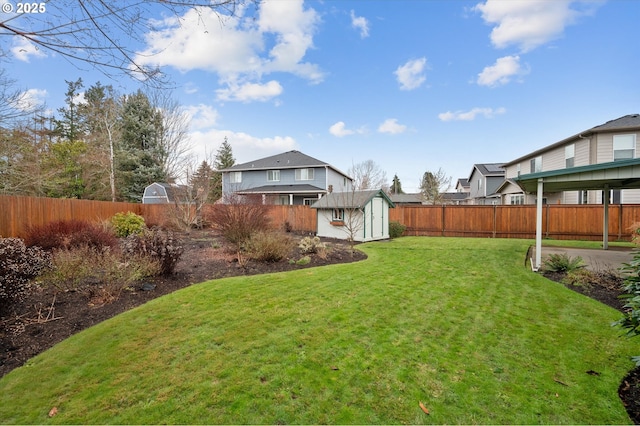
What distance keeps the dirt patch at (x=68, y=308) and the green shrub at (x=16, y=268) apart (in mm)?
388

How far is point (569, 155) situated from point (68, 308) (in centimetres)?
2239

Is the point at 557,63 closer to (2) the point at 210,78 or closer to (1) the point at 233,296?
(2) the point at 210,78

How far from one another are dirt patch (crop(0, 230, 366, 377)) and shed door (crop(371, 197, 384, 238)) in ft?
22.9

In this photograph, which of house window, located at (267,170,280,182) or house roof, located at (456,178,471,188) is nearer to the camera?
house window, located at (267,170,280,182)

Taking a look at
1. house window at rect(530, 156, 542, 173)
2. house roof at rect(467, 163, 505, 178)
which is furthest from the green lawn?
house roof at rect(467, 163, 505, 178)

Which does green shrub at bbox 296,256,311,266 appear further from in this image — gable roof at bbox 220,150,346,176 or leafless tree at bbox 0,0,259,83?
gable roof at bbox 220,150,346,176

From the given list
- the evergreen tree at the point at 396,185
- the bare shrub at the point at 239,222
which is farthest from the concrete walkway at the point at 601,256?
the evergreen tree at the point at 396,185

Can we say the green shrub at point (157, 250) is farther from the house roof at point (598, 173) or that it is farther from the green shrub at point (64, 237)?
the house roof at point (598, 173)

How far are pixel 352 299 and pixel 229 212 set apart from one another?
6.16 metres

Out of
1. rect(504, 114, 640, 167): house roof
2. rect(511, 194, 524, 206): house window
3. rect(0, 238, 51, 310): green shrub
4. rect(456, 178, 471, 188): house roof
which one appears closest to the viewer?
rect(0, 238, 51, 310): green shrub

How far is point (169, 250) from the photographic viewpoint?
6664 mm

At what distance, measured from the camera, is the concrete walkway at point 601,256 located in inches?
300

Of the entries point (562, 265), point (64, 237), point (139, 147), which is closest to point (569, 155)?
point (562, 265)

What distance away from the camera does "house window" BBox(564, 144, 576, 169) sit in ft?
50.8
